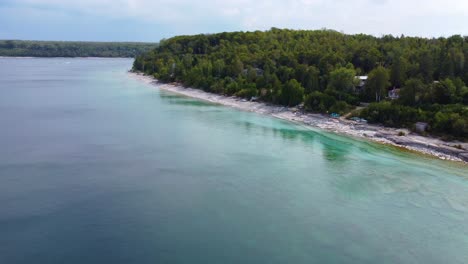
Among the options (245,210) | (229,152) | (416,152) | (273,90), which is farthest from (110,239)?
(273,90)

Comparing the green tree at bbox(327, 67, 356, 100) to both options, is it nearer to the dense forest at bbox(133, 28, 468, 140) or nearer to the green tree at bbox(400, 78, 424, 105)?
the dense forest at bbox(133, 28, 468, 140)

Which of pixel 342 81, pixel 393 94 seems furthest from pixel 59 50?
pixel 393 94

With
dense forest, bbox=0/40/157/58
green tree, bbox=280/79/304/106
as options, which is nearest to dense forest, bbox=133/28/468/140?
green tree, bbox=280/79/304/106

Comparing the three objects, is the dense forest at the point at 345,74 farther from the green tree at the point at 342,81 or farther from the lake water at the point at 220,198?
the lake water at the point at 220,198

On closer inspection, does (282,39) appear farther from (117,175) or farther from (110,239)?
(110,239)

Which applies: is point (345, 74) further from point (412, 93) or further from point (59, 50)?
point (59, 50)

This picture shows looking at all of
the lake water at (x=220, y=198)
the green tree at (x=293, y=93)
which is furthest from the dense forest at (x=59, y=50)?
the lake water at (x=220, y=198)

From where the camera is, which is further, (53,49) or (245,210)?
(53,49)
